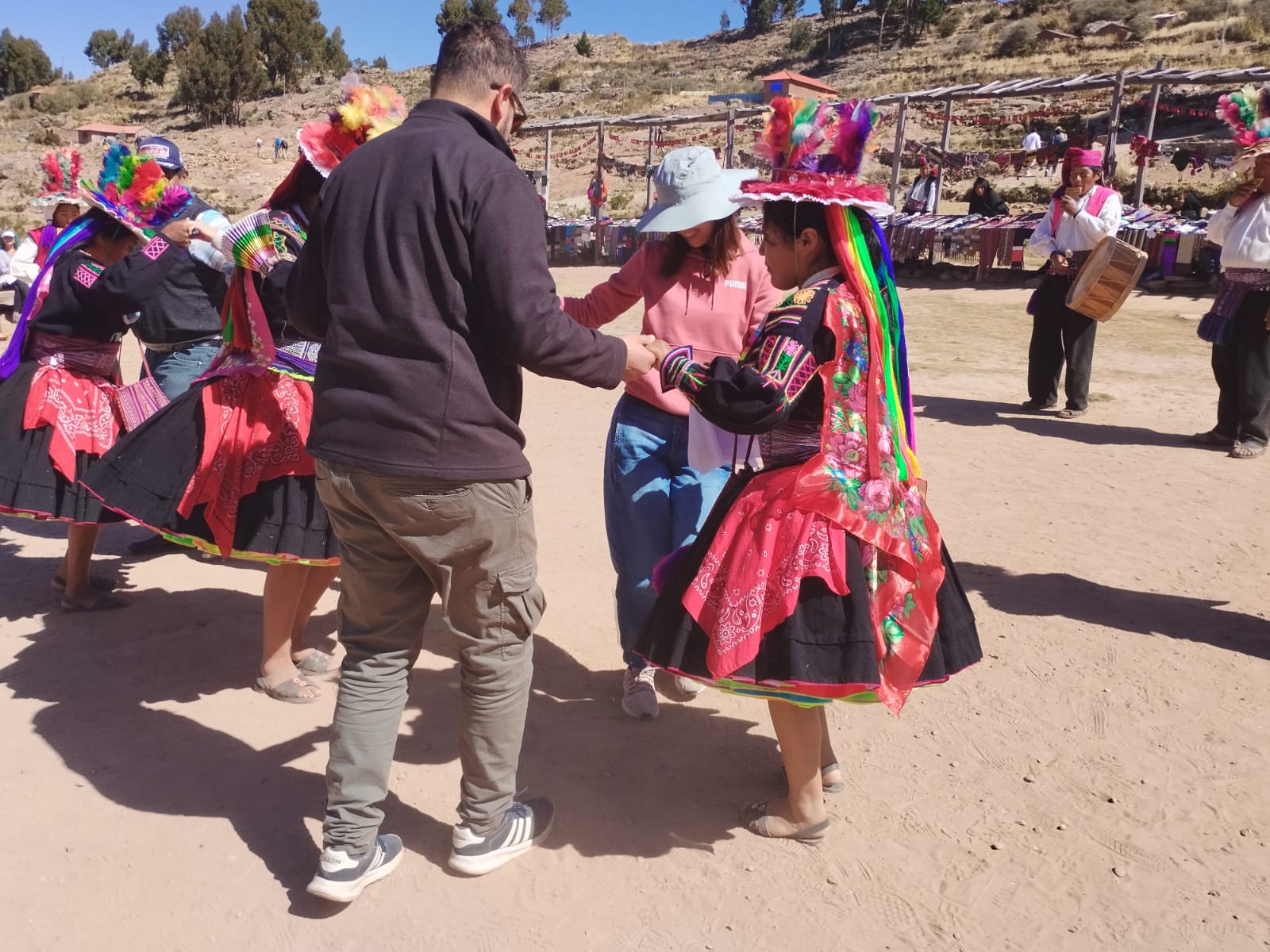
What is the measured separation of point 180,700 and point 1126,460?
5959 millimetres

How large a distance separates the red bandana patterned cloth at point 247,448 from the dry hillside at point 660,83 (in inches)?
838

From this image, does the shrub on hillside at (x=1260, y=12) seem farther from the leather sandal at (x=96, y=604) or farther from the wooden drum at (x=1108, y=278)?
the leather sandal at (x=96, y=604)

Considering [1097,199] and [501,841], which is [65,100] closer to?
[1097,199]

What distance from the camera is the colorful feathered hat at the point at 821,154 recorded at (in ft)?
8.67

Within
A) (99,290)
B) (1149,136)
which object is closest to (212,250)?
(99,290)

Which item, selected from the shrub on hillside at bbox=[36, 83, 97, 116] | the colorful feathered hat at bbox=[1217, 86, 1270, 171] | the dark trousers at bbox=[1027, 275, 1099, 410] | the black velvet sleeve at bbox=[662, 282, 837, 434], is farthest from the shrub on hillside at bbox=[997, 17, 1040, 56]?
the black velvet sleeve at bbox=[662, 282, 837, 434]

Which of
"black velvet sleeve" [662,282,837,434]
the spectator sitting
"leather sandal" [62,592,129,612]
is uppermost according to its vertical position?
the spectator sitting

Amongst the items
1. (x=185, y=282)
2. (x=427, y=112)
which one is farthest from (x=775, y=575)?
(x=185, y=282)

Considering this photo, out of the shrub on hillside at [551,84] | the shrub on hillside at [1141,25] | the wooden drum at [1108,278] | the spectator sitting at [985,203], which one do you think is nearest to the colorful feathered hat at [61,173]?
the wooden drum at [1108,278]

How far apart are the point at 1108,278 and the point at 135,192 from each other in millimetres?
5204

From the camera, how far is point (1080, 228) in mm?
7625

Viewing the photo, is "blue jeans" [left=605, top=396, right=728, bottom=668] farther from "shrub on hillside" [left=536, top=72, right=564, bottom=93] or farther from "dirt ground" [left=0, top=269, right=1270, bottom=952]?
"shrub on hillside" [left=536, top=72, right=564, bottom=93]

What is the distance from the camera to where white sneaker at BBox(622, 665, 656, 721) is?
3.64 m

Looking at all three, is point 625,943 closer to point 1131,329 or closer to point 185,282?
point 185,282
